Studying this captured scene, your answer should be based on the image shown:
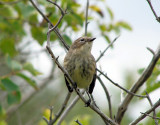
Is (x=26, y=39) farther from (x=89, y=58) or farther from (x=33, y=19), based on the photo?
(x=89, y=58)

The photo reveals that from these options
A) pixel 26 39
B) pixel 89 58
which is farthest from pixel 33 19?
pixel 26 39

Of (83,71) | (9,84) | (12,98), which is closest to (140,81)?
(83,71)

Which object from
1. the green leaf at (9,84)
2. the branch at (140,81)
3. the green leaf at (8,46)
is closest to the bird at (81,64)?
the green leaf at (9,84)

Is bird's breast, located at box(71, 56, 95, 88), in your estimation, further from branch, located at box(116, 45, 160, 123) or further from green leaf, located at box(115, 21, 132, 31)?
green leaf, located at box(115, 21, 132, 31)

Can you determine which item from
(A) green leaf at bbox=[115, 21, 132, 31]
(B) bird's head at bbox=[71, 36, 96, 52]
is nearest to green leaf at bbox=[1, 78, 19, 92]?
(B) bird's head at bbox=[71, 36, 96, 52]

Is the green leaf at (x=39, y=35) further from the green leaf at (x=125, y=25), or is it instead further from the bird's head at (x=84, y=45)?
the green leaf at (x=125, y=25)

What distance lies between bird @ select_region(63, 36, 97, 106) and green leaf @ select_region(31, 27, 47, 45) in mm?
415

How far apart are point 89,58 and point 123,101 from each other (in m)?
1.13

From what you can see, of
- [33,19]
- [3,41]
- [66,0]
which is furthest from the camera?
[3,41]

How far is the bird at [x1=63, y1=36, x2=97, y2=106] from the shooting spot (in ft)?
14.0

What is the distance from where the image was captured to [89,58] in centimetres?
444

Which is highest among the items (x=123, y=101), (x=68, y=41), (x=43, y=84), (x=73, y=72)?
(x=43, y=84)

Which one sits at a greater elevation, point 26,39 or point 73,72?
point 26,39

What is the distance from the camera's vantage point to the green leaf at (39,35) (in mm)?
4559
